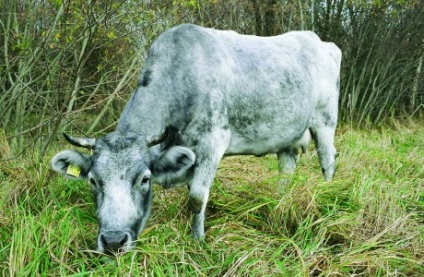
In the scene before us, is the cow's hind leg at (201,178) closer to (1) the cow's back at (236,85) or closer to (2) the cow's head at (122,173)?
(1) the cow's back at (236,85)

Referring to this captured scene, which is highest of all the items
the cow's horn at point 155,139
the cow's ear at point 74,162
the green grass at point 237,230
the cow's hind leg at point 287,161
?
the cow's horn at point 155,139

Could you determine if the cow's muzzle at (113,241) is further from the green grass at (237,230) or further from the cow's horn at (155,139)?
the cow's horn at (155,139)

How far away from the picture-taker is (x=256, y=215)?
458 centimetres

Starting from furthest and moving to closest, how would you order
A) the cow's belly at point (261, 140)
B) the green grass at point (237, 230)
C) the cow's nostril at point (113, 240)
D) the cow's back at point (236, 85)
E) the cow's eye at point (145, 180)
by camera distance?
the cow's belly at point (261, 140) → the cow's back at point (236, 85) → the cow's eye at point (145, 180) → the green grass at point (237, 230) → the cow's nostril at point (113, 240)

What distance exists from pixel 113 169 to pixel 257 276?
1.18 metres

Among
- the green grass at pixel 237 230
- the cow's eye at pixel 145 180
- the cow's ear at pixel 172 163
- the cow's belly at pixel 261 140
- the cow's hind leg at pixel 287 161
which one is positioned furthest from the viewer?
the cow's hind leg at pixel 287 161

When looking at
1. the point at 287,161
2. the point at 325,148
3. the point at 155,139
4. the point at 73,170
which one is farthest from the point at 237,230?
the point at 325,148

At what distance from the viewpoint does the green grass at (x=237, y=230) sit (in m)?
3.47

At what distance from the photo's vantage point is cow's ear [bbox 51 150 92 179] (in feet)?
12.6

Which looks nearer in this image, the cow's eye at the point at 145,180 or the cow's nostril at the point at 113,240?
the cow's nostril at the point at 113,240

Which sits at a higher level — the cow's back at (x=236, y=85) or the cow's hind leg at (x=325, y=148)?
the cow's back at (x=236, y=85)

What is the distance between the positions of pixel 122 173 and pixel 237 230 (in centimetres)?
120

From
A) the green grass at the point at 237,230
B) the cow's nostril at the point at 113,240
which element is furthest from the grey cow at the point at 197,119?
the green grass at the point at 237,230

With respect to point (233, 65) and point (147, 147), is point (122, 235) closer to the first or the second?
point (147, 147)
